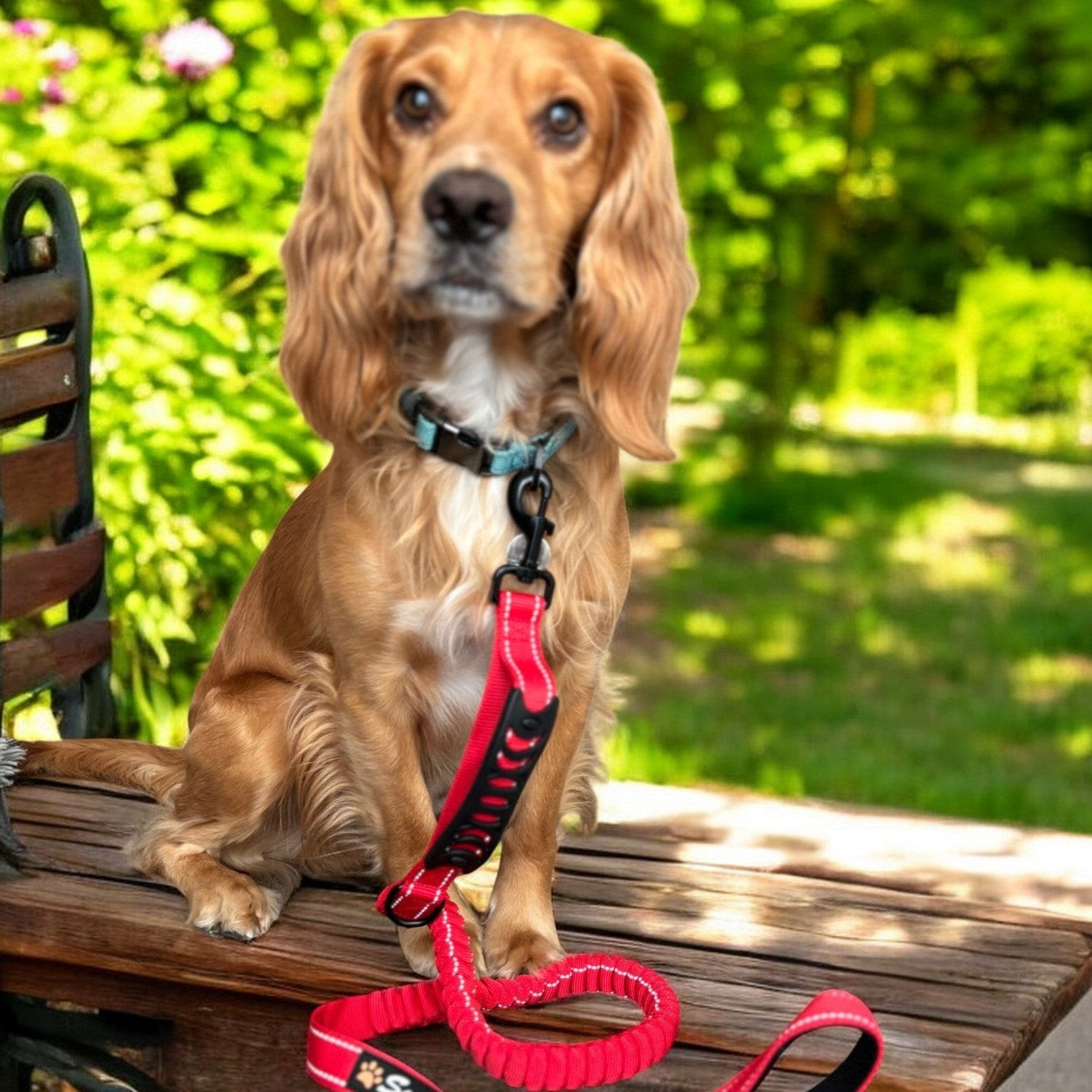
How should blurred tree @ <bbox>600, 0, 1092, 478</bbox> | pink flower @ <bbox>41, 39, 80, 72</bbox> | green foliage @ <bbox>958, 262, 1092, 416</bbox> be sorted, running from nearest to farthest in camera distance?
pink flower @ <bbox>41, 39, 80, 72</bbox> → blurred tree @ <bbox>600, 0, 1092, 478</bbox> → green foliage @ <bbox>958, 262, 1092, 416</bbox>

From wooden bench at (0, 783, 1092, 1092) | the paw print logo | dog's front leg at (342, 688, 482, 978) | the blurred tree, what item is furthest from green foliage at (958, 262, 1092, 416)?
the paw print logo

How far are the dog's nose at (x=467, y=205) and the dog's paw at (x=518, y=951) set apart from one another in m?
1.07

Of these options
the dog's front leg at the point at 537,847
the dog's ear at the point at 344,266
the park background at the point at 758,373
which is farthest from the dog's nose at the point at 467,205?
the park background at the point at 758,373

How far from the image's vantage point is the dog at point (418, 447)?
2182mm

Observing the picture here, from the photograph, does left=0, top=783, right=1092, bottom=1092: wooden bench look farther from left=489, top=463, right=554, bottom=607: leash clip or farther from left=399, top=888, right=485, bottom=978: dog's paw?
left=489, top=463, right=554, bottom=607: leash clip

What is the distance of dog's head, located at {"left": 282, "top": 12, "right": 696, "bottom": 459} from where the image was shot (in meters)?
2.12

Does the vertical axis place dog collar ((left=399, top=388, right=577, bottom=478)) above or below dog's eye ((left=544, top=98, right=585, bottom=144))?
below

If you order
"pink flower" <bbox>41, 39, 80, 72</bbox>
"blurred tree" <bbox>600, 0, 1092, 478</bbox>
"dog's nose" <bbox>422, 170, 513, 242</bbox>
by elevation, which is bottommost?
"blurred tree" <bbox>600, 0, 1092, 478</bbox>

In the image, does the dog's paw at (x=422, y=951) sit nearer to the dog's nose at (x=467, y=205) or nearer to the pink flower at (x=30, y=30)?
the dog's nose at (x=467, y=205)

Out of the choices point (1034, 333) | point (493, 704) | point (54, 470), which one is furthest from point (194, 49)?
point (1034, 333)

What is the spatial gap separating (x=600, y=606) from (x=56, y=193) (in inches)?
57.5

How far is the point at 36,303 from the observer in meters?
3.26

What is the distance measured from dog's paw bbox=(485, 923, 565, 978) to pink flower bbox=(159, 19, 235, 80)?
281 centimetres

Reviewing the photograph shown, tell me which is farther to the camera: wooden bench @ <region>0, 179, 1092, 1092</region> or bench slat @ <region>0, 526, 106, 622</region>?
bench slat @ <region>0, 526, 106, 622</region>
